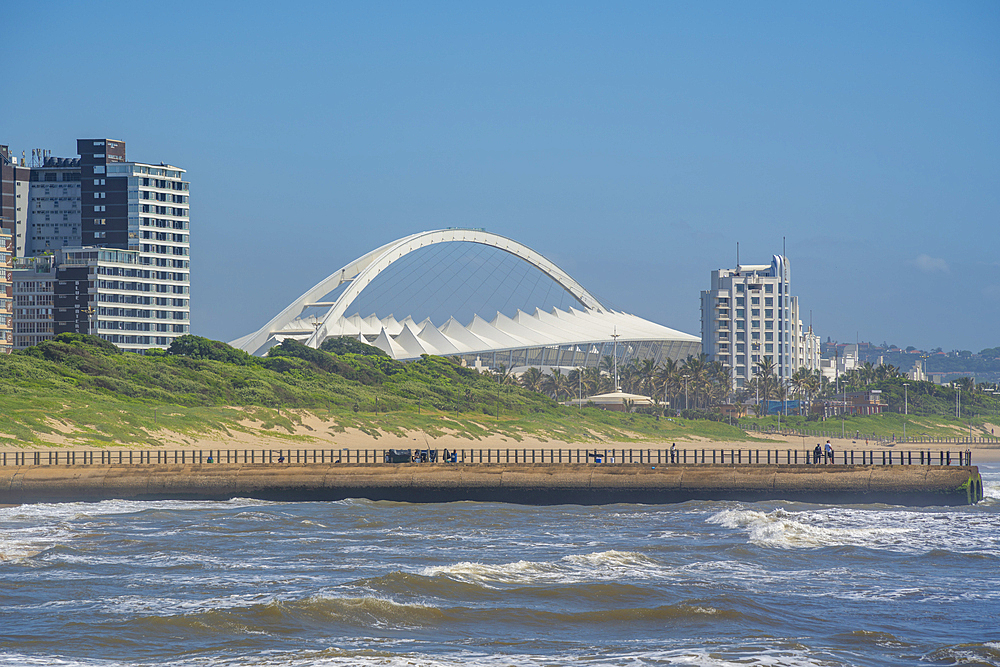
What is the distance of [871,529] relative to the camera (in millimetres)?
34219

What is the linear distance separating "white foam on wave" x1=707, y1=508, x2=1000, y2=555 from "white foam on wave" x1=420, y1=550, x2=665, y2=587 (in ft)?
18.7

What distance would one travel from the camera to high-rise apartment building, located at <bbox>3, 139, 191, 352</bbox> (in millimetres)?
130875

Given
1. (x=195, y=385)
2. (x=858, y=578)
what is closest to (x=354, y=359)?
(x=195, y=385)

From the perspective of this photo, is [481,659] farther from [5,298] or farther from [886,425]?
[886,425]

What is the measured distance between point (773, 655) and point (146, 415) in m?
55.9

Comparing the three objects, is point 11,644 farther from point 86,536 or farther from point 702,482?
point 702,482

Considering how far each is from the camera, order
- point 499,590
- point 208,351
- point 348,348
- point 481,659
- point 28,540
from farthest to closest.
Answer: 1. point 348,348
2. point 208,351
3. point 28,540
4. point 499,590
5. point 481,659

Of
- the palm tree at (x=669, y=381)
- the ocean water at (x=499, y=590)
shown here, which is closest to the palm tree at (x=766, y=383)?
the palm tree at (x=669, y=381)

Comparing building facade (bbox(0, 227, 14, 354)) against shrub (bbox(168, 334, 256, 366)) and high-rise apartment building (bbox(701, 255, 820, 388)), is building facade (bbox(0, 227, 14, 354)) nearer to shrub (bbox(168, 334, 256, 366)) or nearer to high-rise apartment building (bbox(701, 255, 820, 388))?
shrub (bbox(168, 334, 256, 366))

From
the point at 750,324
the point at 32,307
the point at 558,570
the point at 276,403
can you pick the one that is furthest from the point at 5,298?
the point at 750,324

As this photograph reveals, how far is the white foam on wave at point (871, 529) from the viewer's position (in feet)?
101

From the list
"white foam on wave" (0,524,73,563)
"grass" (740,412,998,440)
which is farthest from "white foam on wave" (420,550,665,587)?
"grass" (740,412,998,440)

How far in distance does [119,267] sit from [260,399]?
6139 cm

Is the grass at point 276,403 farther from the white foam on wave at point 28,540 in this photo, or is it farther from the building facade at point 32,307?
the building facade at point 32,307
